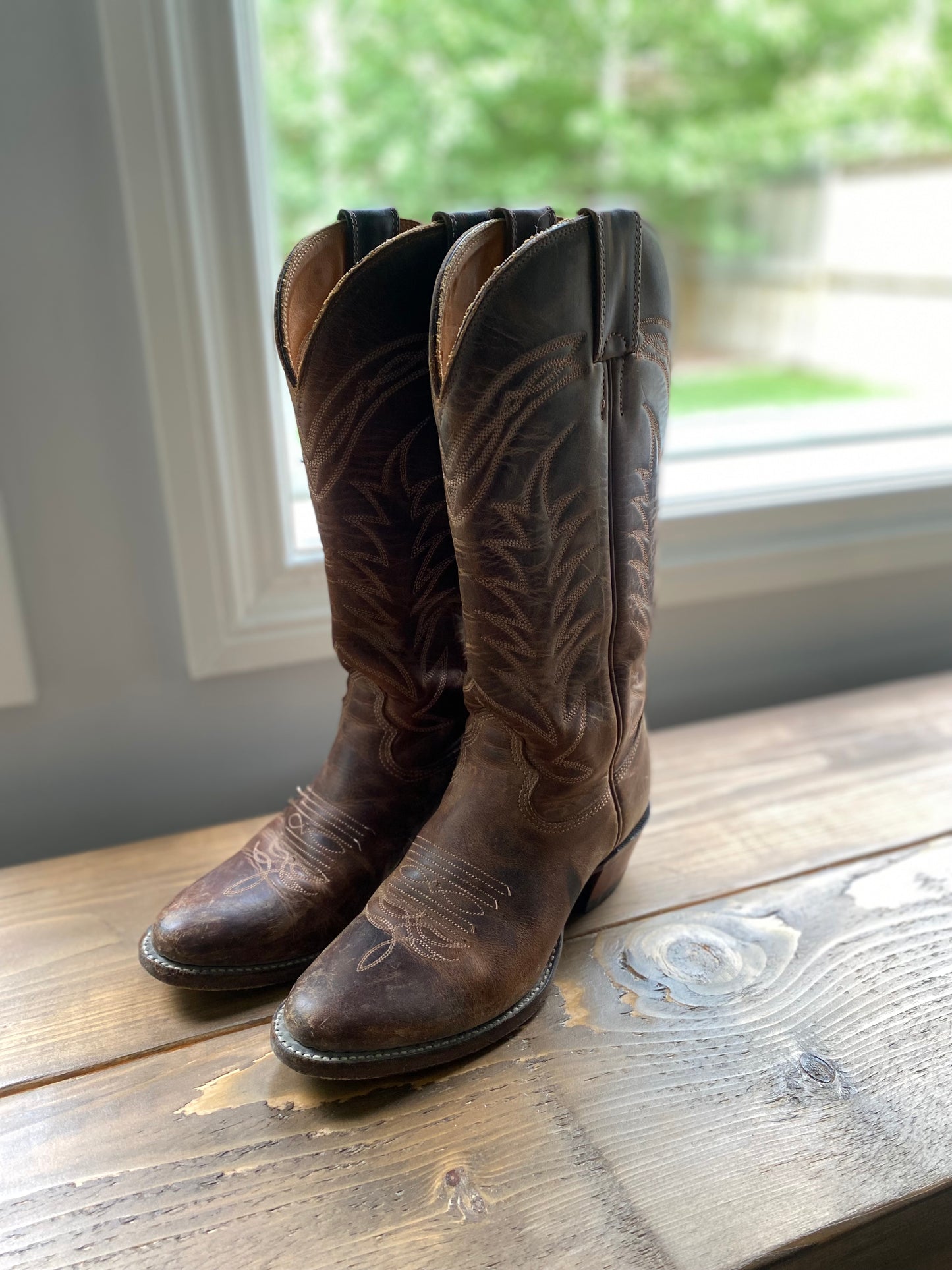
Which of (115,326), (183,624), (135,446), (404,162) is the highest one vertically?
(404,162)

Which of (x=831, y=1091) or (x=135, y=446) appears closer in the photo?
(x=831, y=1091)

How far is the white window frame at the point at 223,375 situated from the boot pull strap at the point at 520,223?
0.36 meters

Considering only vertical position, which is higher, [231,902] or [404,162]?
[404,162]

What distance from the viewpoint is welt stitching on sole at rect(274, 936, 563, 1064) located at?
1.90ft

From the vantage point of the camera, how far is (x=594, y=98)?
5.46 metres

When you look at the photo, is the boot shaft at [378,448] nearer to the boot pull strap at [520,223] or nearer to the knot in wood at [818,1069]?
the boot pull strap at [520,223]

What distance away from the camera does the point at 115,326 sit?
33.9 inches

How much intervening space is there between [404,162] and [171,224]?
187 inches

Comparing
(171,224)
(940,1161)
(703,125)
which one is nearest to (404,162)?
(703,125)

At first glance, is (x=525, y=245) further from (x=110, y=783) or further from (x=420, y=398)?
(x=110, y=783)

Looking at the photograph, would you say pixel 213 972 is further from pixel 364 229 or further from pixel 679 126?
pixel 679 126

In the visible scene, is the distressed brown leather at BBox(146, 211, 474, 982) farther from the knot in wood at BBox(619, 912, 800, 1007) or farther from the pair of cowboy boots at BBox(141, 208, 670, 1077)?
the knot in wood at BBox(619, 912, 800, 1007)

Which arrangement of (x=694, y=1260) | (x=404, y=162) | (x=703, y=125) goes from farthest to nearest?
1. (x=703, y=125)
2. (x=404, y=162)
3. (x=694, y=1260)

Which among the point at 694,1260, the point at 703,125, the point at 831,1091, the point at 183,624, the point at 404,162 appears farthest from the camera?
the point at 703,125
